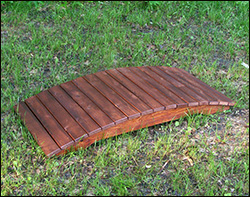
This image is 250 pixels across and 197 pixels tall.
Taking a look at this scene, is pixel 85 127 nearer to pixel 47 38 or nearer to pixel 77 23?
pixel 47 38

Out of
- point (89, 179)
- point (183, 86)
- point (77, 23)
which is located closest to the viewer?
point (89, 179)

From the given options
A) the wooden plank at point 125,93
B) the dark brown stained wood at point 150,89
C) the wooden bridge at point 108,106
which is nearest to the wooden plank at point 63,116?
the wooden bridge at point 108,106

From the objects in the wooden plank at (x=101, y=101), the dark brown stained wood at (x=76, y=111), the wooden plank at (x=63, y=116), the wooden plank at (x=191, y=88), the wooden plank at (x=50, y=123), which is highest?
the wooden plank at (x=191, y=88)

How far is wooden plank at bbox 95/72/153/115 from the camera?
11.0 feet

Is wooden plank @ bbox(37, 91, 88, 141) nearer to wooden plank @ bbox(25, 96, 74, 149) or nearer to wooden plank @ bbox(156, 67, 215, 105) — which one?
wooden plank @ bbox(25, 96, 74, 149)

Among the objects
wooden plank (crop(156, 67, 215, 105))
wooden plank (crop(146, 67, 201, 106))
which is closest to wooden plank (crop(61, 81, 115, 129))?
wooden plank (crop(146, 67, 201, 106))

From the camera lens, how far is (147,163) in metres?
3.15

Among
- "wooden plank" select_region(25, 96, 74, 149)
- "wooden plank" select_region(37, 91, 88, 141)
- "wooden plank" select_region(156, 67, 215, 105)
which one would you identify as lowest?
"wooden plank" select_region(25, 96, 74, 149)

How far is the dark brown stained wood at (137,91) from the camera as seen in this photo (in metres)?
3.42

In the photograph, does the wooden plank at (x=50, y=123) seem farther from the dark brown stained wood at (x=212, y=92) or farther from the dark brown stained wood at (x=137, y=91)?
the dark brown stained wood at (x=212, y=92)

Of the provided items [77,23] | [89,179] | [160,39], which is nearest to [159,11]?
[160,39]

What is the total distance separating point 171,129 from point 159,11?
10.4ft

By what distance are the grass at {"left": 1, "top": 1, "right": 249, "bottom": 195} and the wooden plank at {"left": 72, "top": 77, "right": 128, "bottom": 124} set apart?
0.97 ft

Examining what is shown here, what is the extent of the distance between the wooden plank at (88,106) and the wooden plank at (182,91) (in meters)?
1.01
